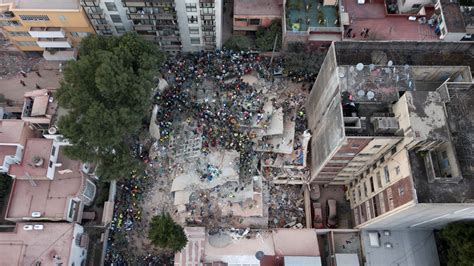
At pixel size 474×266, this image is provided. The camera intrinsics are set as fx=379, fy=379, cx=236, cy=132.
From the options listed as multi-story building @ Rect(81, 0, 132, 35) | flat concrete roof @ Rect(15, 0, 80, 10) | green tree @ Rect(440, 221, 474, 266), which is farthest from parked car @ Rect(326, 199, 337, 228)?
flat concrete roof @ Rect(15, 0, 80, 10)

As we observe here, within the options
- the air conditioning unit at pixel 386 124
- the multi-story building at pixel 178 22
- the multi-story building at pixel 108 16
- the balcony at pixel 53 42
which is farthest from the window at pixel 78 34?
the air conditioning unit at pixel 386 124

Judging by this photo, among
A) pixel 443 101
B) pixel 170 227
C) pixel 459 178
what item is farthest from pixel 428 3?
pixel 170 227

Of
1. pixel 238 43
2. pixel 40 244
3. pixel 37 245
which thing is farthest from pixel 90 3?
pixel 37 245

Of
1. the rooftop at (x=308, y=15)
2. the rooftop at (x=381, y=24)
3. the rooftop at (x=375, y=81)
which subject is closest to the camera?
the rooftop at (x=375, y=81)

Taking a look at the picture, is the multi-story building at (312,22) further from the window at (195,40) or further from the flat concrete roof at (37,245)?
the flat concrete roof at (37,245)

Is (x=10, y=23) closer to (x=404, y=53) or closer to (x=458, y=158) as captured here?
(x=404, y=53)

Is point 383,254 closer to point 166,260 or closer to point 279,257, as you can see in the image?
point 279,257

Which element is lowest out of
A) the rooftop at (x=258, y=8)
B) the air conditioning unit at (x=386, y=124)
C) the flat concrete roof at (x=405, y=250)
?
the flat concrete roof at (x=405, y=250)

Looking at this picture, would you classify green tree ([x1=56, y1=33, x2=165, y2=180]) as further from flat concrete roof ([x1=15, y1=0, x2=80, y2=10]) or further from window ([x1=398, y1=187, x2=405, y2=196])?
window ([x1=398, y1=187, x2=405, y2=196])
